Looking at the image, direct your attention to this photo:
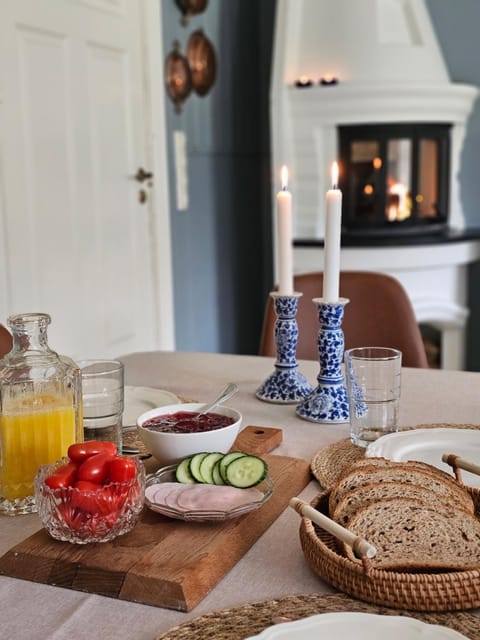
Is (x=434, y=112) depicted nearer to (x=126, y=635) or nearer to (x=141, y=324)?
(x=141, y=324)

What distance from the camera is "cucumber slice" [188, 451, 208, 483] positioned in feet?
3.23

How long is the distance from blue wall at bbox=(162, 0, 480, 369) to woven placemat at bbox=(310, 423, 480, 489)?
8.35 ft

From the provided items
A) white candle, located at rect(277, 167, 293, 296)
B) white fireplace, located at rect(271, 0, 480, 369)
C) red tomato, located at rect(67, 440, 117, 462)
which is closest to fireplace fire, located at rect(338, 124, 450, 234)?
white fireplace, located at rect(271, 0, 480, 369)

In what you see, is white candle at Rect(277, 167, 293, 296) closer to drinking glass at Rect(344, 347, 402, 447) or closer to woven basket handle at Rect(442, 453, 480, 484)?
drinking glass at Rect(344, 347, 402, 447)

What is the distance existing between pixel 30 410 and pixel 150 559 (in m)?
0.29

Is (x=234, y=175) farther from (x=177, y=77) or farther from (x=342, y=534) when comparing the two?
(x=342, y=534)

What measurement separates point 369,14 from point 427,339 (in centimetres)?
166

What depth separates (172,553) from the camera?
85 cm

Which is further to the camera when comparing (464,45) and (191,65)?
(464,45)

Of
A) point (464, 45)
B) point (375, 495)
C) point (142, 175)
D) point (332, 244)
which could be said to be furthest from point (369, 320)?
point (464, 45)

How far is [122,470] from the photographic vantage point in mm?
888

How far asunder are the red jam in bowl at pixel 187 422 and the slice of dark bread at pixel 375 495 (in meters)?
0.30

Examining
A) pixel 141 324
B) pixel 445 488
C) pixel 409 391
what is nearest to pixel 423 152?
pixel 141 324

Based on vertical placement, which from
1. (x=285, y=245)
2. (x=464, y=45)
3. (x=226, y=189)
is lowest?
(x=285, y=245)
